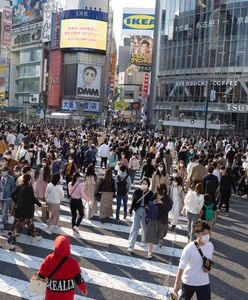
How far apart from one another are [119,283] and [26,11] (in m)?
88.8

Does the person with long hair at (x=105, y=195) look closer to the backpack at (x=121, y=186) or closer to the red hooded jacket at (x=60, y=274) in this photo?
the backpack at (x=121, y=186)

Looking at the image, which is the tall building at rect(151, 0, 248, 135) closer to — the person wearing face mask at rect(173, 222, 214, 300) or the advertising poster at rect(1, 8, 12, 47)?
the advertising poster at rect(1, 8, 12, 47)

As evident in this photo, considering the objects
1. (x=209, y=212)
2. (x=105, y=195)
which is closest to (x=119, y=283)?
(x=209, y=212)

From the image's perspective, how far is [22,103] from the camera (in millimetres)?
89312

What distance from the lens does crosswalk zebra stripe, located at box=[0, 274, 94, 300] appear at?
6141 mm

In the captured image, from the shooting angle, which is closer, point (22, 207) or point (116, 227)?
point (22, 207)

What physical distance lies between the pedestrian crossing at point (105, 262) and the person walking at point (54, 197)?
384 mm

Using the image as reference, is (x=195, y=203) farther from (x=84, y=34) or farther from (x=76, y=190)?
(x=84, y=34)

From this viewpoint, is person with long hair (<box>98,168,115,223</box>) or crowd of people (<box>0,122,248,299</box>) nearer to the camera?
crowd of people (<box>0,122,248,299</box>)

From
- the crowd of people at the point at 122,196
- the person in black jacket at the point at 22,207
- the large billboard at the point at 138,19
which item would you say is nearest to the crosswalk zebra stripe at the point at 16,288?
the person in black jacket at the point at 22,207

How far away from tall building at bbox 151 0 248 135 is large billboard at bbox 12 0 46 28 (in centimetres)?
3785

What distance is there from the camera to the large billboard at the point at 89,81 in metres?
71.6

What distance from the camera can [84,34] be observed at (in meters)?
70.1

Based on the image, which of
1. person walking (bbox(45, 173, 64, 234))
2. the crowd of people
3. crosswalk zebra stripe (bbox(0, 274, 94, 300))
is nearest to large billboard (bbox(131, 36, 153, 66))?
the crowd of people
